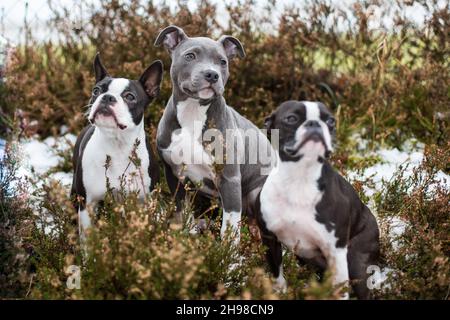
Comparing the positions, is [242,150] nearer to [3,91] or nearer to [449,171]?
[449,171]

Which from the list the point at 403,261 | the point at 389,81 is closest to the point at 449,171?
the point at 389,81

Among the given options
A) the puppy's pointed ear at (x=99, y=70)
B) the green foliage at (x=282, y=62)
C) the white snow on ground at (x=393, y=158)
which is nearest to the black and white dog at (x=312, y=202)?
the puppy's pointed ear at (x=99, y=70)

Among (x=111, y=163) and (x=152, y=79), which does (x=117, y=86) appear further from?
(x=111, y=163)

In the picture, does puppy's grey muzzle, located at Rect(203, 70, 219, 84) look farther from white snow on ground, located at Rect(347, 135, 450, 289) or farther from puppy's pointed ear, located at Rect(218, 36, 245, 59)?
white snow on ground, located at Rect(347, 135, 450, 289)

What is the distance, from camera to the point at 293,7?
6.88 metres

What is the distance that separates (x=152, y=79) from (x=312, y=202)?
150 cm

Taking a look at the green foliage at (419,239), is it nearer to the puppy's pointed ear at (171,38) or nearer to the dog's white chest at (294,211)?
the dog's white chest at (294,211)

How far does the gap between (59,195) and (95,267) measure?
0.40 m

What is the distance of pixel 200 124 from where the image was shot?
415 cm

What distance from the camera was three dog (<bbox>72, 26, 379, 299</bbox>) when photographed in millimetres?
3330

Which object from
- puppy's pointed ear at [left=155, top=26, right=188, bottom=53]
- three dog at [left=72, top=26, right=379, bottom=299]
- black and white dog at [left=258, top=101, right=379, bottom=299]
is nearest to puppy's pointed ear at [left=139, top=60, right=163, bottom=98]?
three dog at [left=72, top=26, right=379, bottom=299]

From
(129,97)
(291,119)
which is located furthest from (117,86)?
(291,119)

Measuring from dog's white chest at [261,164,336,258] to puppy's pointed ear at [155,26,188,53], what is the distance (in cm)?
132

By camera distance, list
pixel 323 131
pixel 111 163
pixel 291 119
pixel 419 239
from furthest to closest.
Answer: pixel 111 163 → pixel 419 239 → pixel 291 119 → pixel 323 131
